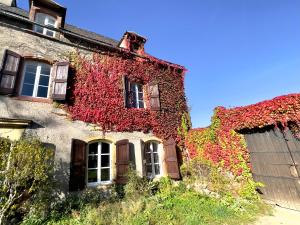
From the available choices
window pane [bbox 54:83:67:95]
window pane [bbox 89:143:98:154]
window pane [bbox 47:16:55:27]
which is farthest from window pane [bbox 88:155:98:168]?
window pane [bbox 47:16:55:27]

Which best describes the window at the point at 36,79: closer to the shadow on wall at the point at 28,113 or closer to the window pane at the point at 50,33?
the shadow on wall at the point at 28,113

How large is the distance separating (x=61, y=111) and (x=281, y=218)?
7876 mm

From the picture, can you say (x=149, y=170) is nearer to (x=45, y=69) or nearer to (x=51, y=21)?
(x=45, y=69)

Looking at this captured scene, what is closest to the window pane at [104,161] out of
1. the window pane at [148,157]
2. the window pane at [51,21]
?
the window pane at [148,157]

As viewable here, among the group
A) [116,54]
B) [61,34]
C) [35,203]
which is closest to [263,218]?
[35,203]

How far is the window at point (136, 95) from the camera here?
9.55 metres

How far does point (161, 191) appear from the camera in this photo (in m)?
7.79

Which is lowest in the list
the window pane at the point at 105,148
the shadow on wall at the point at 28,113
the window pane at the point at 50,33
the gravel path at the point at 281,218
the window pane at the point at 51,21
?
the gravel path at the point at 281,218

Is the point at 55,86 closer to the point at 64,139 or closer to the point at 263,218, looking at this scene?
the point at 64,139

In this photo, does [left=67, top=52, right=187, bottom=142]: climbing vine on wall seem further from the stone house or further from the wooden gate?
the wooden gate

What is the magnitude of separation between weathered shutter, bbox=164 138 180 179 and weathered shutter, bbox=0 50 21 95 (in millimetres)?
6798

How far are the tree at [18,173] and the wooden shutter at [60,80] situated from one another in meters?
2.42

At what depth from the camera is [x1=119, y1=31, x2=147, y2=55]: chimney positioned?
34.7ft

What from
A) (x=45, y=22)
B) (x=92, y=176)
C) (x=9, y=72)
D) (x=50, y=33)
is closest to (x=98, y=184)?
(x=92, y=176)
